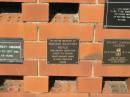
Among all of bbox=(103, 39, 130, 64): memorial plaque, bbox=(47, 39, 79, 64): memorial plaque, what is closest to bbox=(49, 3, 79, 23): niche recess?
bbox=(47, 39, 79, 64): memorial plaque

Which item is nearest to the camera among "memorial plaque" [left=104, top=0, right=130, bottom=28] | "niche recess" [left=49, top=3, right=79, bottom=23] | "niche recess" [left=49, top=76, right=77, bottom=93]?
"memorial plaque" [left=104, top=0, right=130, bottom=28]

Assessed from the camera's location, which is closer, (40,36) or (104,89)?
(40,36)

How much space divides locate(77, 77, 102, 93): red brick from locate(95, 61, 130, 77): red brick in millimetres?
60

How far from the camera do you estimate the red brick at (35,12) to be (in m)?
2.40

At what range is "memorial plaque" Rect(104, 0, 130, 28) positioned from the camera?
7.87 feet

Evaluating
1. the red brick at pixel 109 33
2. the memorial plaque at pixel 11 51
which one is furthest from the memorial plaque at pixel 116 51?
the memorial plaque at pixel 11 51

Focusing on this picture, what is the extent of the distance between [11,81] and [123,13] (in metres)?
0.98

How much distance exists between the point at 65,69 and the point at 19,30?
42cm

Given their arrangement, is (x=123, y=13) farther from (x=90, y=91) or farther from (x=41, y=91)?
(x=41, y=91)

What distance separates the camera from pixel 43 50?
249cm

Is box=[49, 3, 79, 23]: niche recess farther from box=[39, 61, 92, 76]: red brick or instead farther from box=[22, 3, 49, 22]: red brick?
box=[39, 61, 92, 76]: red brick

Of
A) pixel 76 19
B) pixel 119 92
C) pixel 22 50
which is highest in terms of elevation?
pixel 76 19

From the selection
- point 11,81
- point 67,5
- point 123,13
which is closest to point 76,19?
point 67,5

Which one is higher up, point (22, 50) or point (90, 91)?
point (22, 50)
